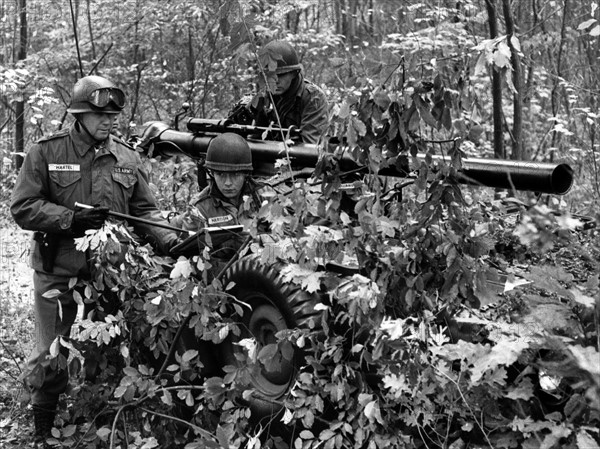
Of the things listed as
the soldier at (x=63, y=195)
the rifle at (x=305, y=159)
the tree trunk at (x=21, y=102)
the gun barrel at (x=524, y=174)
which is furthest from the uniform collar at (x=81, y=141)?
the tree trunk at (x=21, y=102)

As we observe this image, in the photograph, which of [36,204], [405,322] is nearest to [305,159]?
[36,204]

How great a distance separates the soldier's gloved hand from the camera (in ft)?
16.8

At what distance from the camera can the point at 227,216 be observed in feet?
18.5

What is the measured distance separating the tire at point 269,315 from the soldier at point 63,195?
29.7 inches

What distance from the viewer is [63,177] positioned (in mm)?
5438

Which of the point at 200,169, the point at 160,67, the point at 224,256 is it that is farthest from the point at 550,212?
the point at 160,67

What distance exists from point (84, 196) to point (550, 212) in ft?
11.3

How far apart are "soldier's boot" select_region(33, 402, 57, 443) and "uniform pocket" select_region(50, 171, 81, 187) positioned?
1.46 m

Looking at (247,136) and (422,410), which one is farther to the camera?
(247,136)

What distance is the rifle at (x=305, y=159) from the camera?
173 inches

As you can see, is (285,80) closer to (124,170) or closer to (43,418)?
(124,170)

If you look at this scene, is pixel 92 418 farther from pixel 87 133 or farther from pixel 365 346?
pixel 365 346

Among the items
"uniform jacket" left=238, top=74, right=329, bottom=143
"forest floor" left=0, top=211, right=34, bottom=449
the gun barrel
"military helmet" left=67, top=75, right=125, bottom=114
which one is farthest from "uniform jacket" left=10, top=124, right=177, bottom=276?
the gun barrel

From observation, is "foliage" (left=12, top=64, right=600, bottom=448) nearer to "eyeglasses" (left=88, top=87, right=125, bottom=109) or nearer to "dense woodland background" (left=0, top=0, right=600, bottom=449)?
"dense woodland background" (left=0, top=0, right=600, bottom=449)
